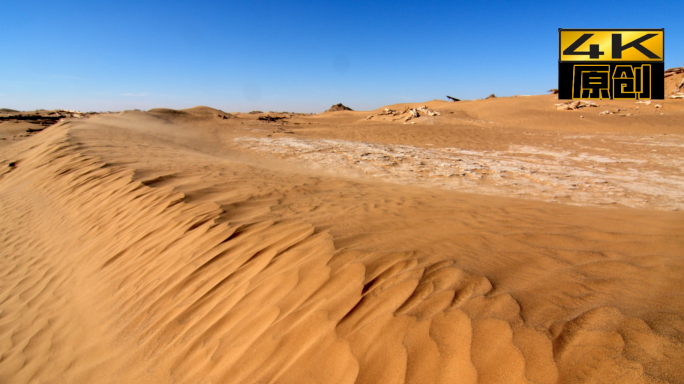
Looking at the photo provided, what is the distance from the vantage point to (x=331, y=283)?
210 cm

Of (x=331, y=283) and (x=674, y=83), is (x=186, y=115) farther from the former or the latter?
(x=674, y=83)

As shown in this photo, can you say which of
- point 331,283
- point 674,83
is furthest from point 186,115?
point 674,83

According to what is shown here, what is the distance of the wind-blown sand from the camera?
4.85ft

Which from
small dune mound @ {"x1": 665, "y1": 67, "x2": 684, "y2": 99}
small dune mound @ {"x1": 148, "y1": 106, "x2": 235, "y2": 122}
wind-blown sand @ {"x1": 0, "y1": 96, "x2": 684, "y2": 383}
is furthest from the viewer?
small dune mound @ {"x1": 148, "y1": 106, "x2": 235, "y2": 122}

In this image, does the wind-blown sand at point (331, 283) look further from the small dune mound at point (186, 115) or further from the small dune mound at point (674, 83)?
the small dune mound at point (674, 83)

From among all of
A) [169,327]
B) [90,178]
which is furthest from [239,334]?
[90,178]

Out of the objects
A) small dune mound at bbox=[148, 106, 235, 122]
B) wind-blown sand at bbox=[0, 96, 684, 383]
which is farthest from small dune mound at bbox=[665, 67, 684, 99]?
small dune mound at bbox=[148, 106, 235, 122]

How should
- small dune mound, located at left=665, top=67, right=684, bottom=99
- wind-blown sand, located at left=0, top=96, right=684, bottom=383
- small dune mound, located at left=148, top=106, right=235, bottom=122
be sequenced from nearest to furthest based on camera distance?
wind-blown sand, located at left=0, top=96, right=684, bottom=383 → small dune mound, located at left=665, top=67, right=684, bottom=99 → small dune mound, located at left=148, top=106, right=235, bottom=122

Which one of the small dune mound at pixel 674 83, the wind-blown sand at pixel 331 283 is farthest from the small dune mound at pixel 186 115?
the small dune mound at pixel 674 83

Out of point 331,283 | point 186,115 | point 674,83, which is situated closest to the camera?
point 331,283

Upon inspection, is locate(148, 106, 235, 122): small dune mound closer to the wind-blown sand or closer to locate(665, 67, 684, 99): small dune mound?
the wind-blown sand

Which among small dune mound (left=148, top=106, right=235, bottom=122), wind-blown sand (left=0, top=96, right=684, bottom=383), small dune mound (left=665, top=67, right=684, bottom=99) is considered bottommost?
wind-blown sand (left=0, top=96, right=684, bottom=383)

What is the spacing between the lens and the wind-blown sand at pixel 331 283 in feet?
4.85

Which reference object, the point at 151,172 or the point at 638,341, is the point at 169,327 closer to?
the point at 638,341
